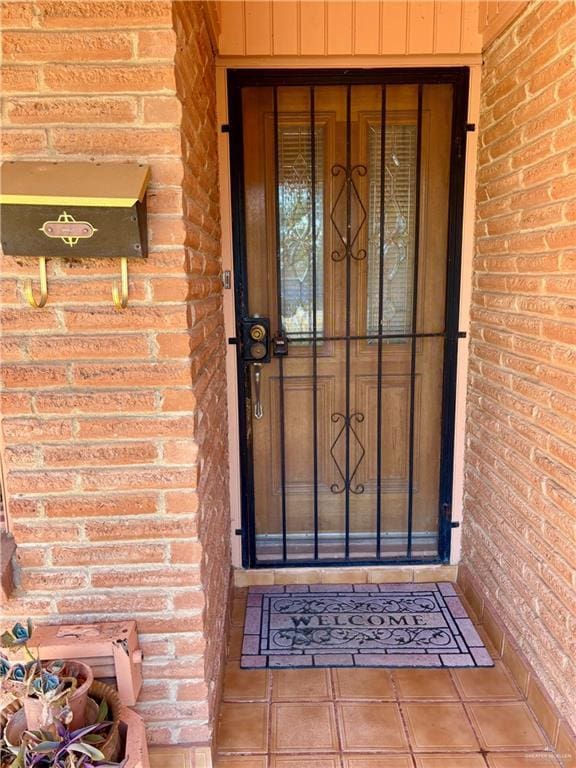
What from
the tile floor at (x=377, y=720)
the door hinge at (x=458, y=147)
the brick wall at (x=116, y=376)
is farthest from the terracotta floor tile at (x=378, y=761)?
the door hinge at (x=458, y=147)

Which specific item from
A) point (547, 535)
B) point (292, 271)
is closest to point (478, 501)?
point (547, 535)

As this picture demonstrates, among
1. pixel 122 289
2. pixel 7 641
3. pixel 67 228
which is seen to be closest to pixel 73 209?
pixel 67 228

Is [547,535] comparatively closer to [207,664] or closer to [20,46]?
[207,664]

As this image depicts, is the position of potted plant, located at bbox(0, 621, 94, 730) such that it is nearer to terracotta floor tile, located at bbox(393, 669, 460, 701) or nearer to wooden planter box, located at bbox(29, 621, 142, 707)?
wooden planter box, located at bbox(29, 621, 142, 707)

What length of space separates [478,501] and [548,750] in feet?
3.01

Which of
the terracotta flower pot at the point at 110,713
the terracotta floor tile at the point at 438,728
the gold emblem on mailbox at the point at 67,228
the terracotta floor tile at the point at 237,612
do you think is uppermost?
the gold emblem on mailbox at the point at 67,228

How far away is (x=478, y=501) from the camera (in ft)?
7.68

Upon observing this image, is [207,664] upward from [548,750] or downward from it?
upward

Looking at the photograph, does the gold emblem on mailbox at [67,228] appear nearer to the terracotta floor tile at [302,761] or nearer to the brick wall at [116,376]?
the brick wall at [116,376]

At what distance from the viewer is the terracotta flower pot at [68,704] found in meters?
1.19

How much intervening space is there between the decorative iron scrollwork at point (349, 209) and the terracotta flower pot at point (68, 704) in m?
1.81

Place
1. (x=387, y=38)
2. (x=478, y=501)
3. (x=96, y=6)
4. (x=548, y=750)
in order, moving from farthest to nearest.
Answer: (x=478, y=501)
(x=387, y=38)
(x=548, y=750)
(x=96, y=6)

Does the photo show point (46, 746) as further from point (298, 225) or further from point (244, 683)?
point (298, 225)

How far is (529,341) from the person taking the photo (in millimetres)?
1852
